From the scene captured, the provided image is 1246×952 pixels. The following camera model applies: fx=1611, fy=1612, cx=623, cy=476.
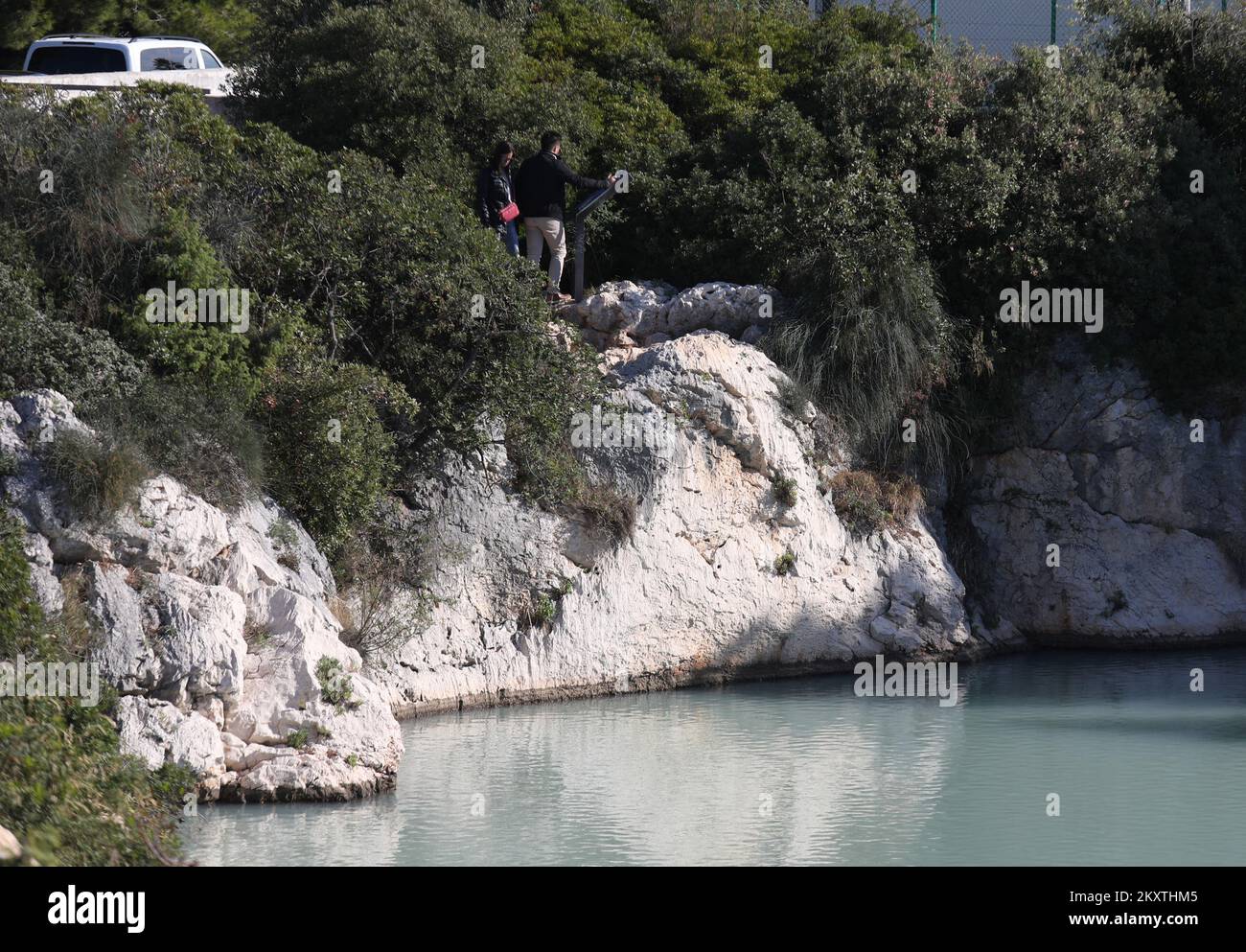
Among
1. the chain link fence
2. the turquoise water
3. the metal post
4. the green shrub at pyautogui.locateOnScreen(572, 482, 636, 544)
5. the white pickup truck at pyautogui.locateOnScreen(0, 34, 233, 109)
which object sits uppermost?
the chain link fence

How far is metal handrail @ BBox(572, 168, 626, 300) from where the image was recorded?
60.6ft

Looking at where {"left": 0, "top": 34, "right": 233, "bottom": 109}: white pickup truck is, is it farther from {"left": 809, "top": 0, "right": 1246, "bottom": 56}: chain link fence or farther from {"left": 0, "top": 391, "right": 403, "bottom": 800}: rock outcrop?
{"left": 0, "top": 391, "right": 403, "bottom": 800}: rock outcrop

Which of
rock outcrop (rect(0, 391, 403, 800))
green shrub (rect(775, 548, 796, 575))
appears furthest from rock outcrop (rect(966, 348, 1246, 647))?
rock outcrop (rect(0, 391, 403, 800))

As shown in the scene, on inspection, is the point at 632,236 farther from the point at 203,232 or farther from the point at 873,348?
the point at 203,232

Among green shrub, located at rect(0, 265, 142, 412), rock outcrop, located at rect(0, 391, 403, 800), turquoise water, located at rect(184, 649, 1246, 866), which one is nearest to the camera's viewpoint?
turquoise water, located at rect(184, 649, 1246, 866)

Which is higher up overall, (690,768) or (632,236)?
(632,236)

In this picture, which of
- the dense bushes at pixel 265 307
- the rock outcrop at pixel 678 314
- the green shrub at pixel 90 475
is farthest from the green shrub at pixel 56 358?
the rock outcrop at pixel 678 314

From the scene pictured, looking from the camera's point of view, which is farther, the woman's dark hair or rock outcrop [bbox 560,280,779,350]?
rock outcrop [bbox 560,280,779,350]

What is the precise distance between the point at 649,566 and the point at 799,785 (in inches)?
171

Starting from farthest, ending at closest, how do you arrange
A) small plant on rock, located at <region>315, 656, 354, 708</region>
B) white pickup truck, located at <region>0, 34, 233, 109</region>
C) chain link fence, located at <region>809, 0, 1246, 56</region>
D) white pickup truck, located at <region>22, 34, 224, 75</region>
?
1. chain link fence, located at <region>809, 0, 1246, 56</region>
2. white pickup truck, located at <region>22, 34, 224, 75</region>
3. white pickup truck, located at <region>0, 34, 233, 109</region>
4. small plant on rock, located at <region>315, 656, 354, 708</region>

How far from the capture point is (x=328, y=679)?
11836 mm

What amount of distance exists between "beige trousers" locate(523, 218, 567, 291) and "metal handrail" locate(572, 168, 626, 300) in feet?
0.90

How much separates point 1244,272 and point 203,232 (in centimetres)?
1244

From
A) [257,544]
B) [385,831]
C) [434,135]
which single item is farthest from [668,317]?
[385,831]
